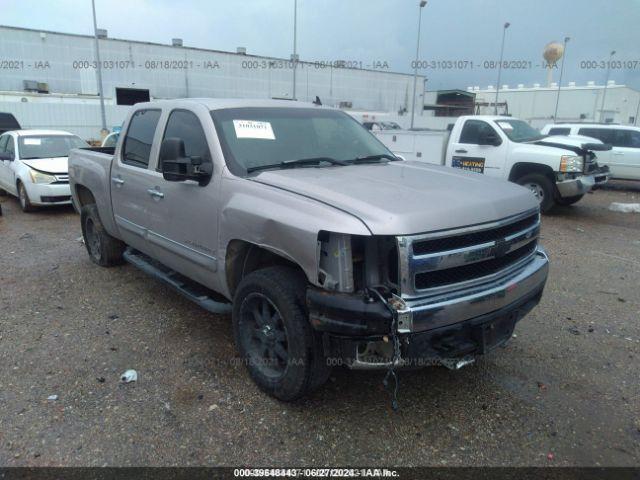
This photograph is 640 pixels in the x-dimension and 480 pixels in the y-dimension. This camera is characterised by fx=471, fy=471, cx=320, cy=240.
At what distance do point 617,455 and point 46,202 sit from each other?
31.4 feet

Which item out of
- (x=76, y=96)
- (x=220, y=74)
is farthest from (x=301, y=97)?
(x=76, y=96)

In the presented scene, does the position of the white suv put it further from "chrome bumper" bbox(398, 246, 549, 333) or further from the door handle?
the door handle

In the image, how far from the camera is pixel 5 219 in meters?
8.78

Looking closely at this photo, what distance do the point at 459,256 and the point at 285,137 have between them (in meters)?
1.79

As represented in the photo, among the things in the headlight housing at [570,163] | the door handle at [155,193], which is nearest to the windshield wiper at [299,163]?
the door handle at [155,193]

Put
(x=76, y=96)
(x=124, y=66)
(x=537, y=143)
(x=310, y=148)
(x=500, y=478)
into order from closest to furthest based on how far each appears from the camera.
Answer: (x=500, y=478), (x=310, y=148), (x=537, y=143), (x=76, y=96), (x=124, y=66)

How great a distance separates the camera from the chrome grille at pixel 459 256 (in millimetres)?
2449

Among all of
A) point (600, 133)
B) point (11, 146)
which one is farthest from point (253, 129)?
point (600, 133)

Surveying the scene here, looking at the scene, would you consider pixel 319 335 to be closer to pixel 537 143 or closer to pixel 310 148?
pixel 310 148

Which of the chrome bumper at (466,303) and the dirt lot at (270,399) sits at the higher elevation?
the chrome bumper at (466,303)

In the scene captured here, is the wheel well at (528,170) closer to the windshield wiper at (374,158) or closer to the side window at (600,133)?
the side window at (600,133)

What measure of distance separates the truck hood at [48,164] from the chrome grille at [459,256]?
8.54 metres

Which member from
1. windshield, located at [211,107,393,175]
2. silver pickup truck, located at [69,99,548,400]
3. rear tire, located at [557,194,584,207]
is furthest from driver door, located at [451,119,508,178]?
silver pickup truck, located at [69,99,548,400]

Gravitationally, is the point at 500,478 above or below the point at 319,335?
below
